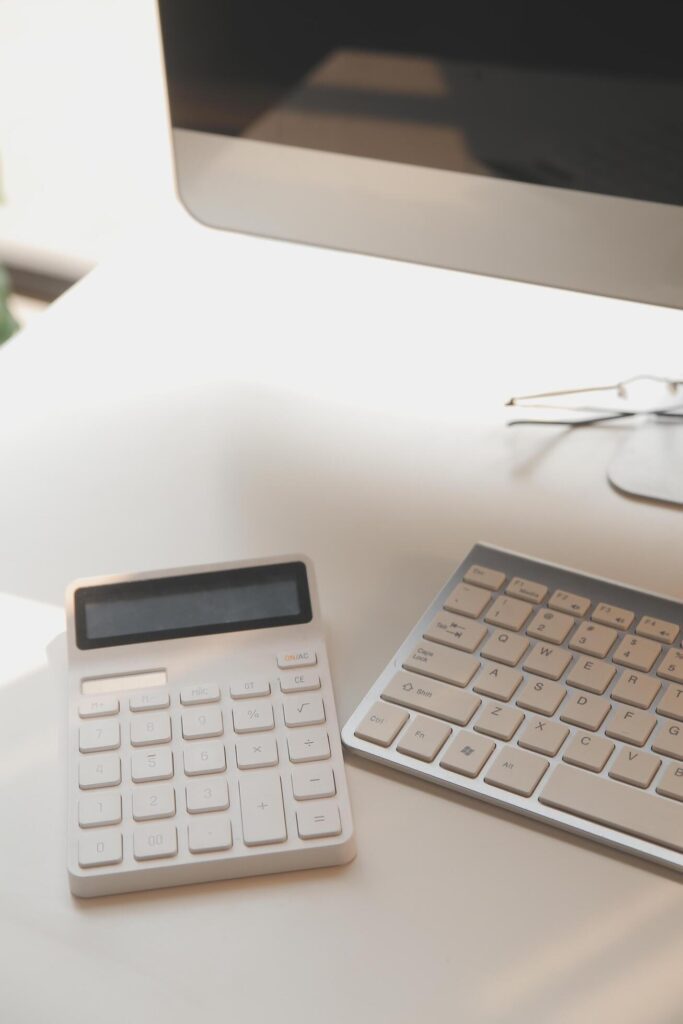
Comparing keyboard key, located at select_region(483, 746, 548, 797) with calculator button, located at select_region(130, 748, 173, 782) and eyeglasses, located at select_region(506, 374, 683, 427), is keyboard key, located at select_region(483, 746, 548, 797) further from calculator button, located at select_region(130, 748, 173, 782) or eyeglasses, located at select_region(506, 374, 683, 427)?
eyeglasses, located at select_region(506, 374, 683, 427)

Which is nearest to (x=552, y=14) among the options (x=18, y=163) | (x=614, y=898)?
(x=614, y=898)

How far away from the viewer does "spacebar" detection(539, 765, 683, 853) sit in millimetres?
416

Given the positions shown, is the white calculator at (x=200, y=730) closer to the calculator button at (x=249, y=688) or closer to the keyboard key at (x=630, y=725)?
the calculator button at (x=249, y=688)

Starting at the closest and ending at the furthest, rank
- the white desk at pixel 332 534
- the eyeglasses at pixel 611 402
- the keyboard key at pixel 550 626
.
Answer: the white desk at pixel 332 534
the keyboard key at pixel 550 626
the eyeglasses at pixel 611 402

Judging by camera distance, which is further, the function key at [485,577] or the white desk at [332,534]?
the function key at [485,577]

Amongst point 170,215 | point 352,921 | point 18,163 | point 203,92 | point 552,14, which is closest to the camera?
point 352,921

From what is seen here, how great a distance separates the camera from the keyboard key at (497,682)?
1.53 feet

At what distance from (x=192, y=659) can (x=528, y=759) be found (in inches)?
6.0

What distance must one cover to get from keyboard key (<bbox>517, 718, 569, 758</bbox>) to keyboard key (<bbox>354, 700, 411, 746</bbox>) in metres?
0.05

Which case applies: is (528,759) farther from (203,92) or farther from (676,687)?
(203,92)

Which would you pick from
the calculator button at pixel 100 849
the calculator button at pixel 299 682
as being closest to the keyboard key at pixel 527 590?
the calculator button at pixel 299 682

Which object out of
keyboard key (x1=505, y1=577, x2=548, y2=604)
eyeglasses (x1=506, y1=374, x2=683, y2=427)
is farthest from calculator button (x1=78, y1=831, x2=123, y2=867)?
eyeglasses (x1=506, y1=374, x2=683, y2=427)

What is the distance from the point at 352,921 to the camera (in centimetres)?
40

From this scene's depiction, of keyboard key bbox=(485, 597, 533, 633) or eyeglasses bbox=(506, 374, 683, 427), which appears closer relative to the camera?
keyboard key bbox=(485, 597, 533, 633)
